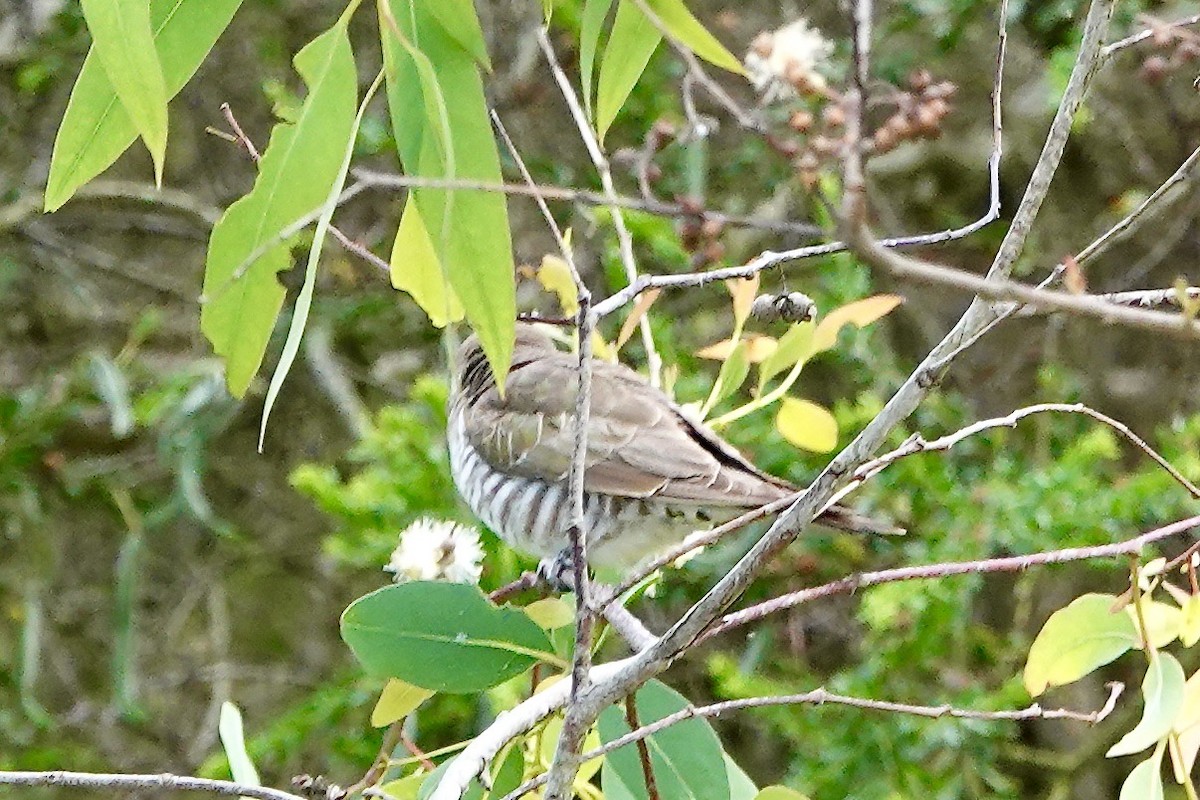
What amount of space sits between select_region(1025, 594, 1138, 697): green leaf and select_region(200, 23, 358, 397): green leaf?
51 cm

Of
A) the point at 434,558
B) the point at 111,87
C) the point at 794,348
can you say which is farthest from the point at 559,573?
the point at 111,87

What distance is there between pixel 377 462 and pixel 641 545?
1.52 feet

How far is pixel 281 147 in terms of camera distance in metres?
0.87

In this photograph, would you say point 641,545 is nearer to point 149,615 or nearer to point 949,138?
point 949,138

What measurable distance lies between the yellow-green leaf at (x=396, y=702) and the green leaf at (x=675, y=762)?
151 millimetres

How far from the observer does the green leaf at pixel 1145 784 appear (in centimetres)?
80

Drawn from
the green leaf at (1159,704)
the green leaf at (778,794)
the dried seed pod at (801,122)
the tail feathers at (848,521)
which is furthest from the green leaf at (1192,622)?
the dried seed pod at (801,122)

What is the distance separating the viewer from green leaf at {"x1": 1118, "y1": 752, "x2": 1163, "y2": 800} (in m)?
0.80

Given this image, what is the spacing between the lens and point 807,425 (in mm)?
1160

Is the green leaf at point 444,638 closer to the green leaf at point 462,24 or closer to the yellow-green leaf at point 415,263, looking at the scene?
the yellow-green leaf at point 415,263

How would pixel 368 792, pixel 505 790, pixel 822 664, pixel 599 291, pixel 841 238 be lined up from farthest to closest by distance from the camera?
1. pixel 822 664
2. pixel 599 291
3. pixel 505 790
4. pixel 368 792
5. pixel 841 238

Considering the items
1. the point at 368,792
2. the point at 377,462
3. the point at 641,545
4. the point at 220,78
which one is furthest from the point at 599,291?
the point at 368,792

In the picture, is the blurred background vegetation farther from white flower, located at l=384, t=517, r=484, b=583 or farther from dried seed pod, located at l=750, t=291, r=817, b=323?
dried seed pod, located at l=750, t=291, r=817, b=323

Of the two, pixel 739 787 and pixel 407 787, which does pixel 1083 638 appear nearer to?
pixel 739 787
